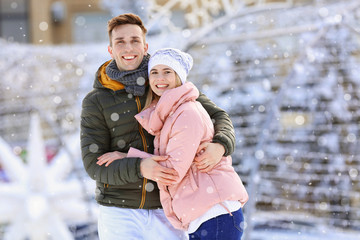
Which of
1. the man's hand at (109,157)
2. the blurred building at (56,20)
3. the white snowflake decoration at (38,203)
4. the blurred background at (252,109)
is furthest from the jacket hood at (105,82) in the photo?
the blurred building at (56,20)

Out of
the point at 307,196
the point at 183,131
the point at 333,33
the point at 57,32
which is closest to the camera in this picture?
the point at 183,131

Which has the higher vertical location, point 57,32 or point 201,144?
point 57,32

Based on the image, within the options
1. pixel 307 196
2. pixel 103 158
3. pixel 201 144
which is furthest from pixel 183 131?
pixel 307 196

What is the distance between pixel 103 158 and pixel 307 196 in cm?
284

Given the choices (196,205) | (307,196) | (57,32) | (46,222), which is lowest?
(307,196)

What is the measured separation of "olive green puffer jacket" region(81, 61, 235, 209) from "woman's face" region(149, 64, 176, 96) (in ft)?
0.16

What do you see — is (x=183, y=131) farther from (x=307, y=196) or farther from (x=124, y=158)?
(x=307, y=196)

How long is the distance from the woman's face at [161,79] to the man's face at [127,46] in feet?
0.15

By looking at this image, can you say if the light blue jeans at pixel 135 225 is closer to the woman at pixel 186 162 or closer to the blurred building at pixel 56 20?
the woman at pixel 186 162

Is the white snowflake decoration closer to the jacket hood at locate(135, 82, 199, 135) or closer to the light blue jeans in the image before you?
the light blue jeans

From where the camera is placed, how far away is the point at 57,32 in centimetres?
713

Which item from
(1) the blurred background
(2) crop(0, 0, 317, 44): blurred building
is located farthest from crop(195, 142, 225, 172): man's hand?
(2) crop(0, 0, 317, 44): blurred building

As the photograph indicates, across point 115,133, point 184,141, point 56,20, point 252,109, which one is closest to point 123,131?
point 115,133

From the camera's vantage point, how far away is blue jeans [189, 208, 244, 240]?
722 mm
